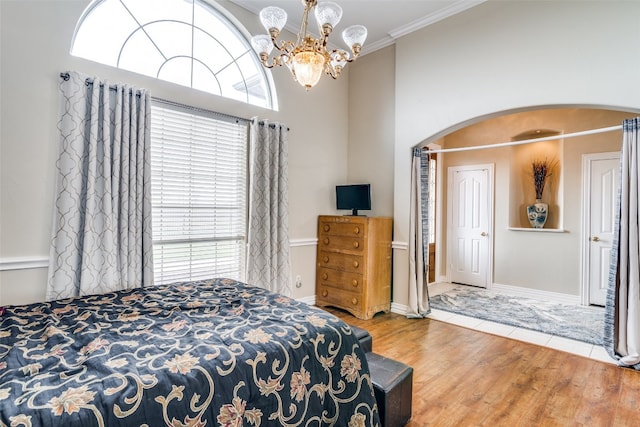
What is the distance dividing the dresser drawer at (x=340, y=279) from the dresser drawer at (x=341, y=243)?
287 mm

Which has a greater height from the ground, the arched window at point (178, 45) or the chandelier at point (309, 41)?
the arched window at point (178, 45)

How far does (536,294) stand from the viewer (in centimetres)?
480

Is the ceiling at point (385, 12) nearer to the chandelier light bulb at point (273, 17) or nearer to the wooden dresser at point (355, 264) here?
the chandelier light bulb at point (273, 17)

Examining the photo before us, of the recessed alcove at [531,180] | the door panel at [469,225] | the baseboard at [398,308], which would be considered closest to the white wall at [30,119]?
the baseboard at [398,308]

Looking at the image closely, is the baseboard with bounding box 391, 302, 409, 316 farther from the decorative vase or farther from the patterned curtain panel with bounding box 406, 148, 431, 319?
the decorative vase

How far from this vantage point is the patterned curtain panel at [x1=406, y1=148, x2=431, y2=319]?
12.4ft

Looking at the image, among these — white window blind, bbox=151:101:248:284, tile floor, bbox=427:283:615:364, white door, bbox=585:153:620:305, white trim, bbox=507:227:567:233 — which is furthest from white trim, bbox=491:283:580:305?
white window blind, bbox=151:101:248:284

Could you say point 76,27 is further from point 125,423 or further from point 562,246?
point 562,246

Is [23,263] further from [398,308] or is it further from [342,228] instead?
[398,308]

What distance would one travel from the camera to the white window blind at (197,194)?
2.88 meters

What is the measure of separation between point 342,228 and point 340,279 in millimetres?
613

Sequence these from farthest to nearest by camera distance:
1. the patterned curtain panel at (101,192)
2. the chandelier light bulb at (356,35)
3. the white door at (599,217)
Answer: the white door at (599,217) < the patterned curtain panel at (101,192) < the chandelier light bulb at (356,35)

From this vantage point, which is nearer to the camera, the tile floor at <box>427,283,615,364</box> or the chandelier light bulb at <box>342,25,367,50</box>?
the chandelier light bulb at <box>342,25,367,50</box>

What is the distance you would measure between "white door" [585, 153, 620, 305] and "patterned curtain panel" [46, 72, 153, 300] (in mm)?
5235
